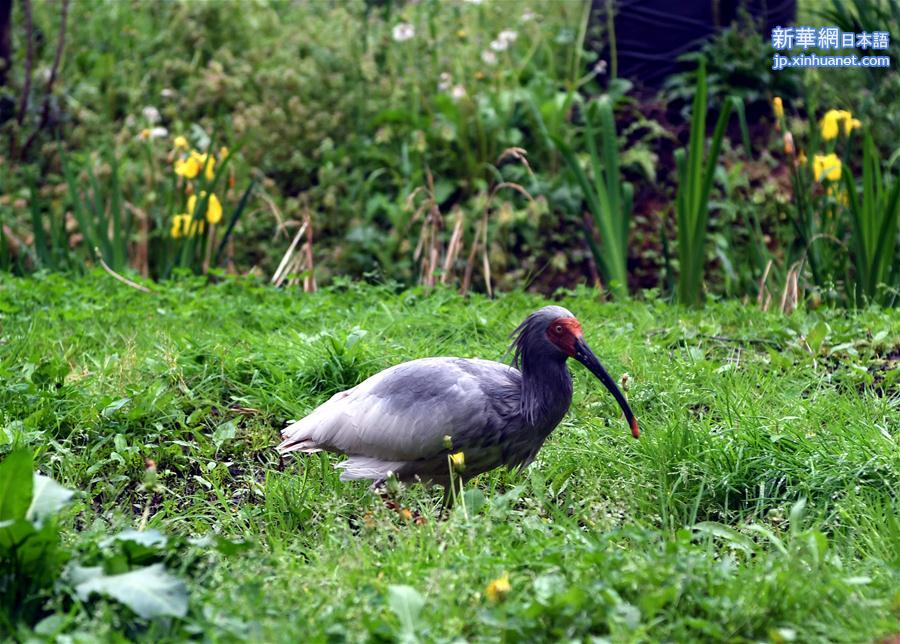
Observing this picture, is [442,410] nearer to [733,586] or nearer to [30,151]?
[733,586]

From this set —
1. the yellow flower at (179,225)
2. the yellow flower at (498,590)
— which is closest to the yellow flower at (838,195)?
the yellow flower at (179,225)

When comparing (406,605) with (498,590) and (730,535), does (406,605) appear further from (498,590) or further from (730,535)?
(730,535)

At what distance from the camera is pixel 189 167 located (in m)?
6.13

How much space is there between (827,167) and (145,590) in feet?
14.7

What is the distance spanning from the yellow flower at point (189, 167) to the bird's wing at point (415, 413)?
9.44 feet

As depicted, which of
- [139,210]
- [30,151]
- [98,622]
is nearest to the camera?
[98,622]

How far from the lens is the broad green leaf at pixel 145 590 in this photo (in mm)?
2314

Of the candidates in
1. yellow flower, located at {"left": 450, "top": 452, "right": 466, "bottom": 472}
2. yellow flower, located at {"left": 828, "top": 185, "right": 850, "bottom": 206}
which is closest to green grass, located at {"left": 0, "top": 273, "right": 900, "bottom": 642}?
yellow flower, located at {"left": 450, "top": 452, "right": 466, "bottom": 472}

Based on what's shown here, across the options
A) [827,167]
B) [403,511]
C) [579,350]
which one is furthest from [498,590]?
[827,167]

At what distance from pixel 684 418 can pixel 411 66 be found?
4.72 meters

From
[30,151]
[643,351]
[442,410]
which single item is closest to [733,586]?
[442,410]

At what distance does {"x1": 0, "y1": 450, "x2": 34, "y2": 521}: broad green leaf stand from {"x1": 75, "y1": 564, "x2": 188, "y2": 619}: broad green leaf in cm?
27

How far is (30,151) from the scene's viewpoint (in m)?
8.35

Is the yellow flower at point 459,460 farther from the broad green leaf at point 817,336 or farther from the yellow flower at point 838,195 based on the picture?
the yellow flower at point 838,195
